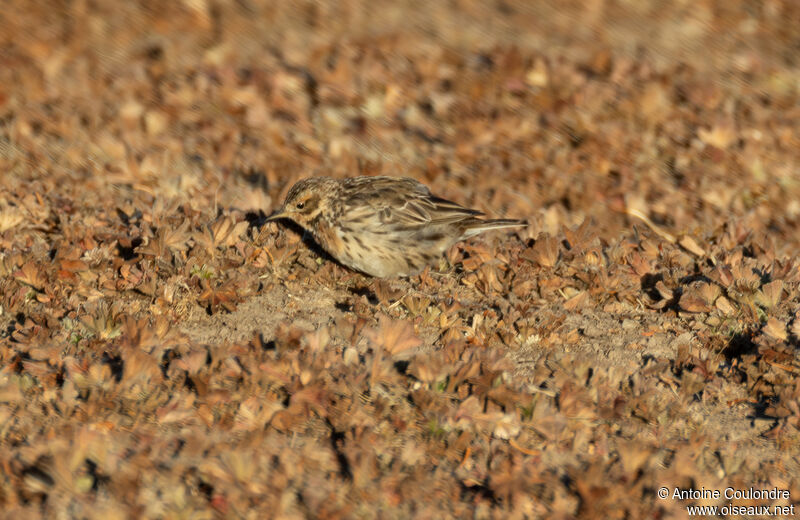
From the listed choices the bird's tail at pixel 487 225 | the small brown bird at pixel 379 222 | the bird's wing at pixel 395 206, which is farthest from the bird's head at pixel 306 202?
Result: the bird's tail at pixel 487 225

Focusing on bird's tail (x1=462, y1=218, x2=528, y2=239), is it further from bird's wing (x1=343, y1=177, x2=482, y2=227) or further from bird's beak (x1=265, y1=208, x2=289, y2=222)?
bird's beak (x1=265, y1=208, x2=289, y2=222)

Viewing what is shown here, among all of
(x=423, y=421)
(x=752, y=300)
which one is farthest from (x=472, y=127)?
(x=423, y=421)

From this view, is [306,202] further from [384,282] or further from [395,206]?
[384,282]

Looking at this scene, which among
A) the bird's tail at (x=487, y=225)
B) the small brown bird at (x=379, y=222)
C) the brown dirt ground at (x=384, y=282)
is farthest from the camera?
the bird's tail at (x=487, y=225)

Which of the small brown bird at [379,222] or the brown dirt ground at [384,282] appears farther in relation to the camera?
the small brown bird at [379,222]

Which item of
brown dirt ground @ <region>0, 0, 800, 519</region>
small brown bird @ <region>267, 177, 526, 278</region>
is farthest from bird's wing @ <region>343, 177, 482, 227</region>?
brown dirt ground @ <region>0, 0, 800, 519</region>

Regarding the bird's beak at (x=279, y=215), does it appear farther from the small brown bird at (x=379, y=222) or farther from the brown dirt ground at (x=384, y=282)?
the brown dirt ground at (x=384, y=282)

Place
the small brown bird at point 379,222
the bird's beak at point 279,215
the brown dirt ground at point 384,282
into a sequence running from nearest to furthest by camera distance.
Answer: the brown dirt ground at point 384,282 → the small brown bird at point 379,222 → the bird's beak at point 279,215
